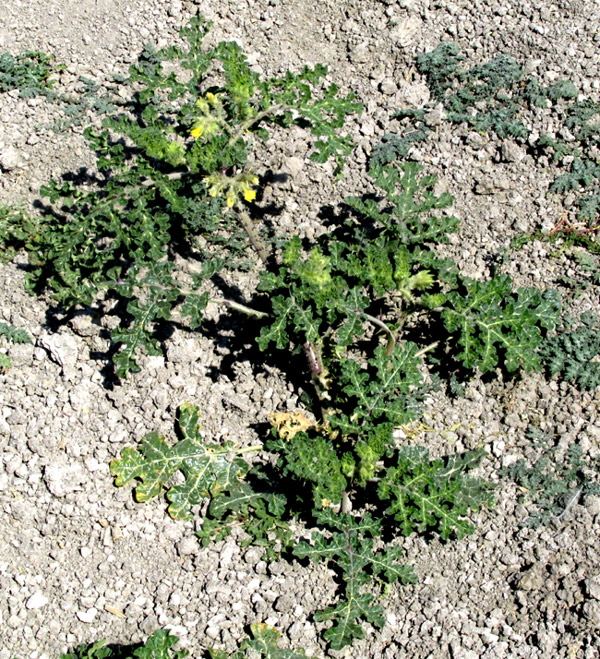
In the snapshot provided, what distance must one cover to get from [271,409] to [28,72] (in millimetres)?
3346

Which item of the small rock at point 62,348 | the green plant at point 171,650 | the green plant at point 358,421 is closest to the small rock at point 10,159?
the small rock at point 62,348

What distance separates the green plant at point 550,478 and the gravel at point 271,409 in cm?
6

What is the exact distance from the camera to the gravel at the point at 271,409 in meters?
4.75

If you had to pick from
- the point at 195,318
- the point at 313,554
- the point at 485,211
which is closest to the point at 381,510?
the point at 313,554

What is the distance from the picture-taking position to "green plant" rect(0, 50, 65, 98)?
6145 millimetres

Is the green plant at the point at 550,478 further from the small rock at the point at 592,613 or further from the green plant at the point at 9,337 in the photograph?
the green plant at the point at 9,337

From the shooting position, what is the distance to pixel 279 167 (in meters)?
5.85

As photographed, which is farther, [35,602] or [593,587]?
[35,602]

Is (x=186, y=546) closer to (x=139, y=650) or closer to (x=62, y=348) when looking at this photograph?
(x=139, y=650)

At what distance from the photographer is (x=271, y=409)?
533 centimetres

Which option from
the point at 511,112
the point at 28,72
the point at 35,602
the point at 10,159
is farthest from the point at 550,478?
the point at 28,72

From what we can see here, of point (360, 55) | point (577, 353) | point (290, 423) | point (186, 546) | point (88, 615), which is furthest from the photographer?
point (360, 55)

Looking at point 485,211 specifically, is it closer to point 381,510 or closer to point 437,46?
point 437,46

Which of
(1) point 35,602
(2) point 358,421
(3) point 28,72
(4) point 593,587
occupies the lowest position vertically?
(1) point 35,602
